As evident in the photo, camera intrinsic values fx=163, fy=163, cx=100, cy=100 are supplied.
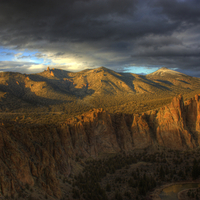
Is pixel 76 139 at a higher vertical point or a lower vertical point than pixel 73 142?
higher

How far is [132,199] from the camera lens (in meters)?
27.4

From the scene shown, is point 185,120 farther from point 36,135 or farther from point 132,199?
point 36,135

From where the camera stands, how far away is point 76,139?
4022 centimetres

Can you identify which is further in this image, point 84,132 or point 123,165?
point 84,132

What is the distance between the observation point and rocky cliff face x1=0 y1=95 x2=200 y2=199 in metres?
23.2

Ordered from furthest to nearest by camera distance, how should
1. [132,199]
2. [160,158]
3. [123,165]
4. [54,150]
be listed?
[160,158]
[123,165]
[54,150]
[132,199]

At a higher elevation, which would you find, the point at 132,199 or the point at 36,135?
the point at 36,135

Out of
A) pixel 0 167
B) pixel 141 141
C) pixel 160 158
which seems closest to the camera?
pixel 0 167

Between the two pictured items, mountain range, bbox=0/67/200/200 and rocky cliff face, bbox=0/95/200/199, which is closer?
mountain range, bbox=0/67/200/200

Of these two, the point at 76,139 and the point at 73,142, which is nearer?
the point at 73,142

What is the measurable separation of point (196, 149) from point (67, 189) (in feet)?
115

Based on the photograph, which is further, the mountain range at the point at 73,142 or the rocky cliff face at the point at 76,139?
the rocky cliff face at the point at 76,139

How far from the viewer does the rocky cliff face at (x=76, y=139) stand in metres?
23.2

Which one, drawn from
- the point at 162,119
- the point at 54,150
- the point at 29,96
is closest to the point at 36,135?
the point at 54,150
